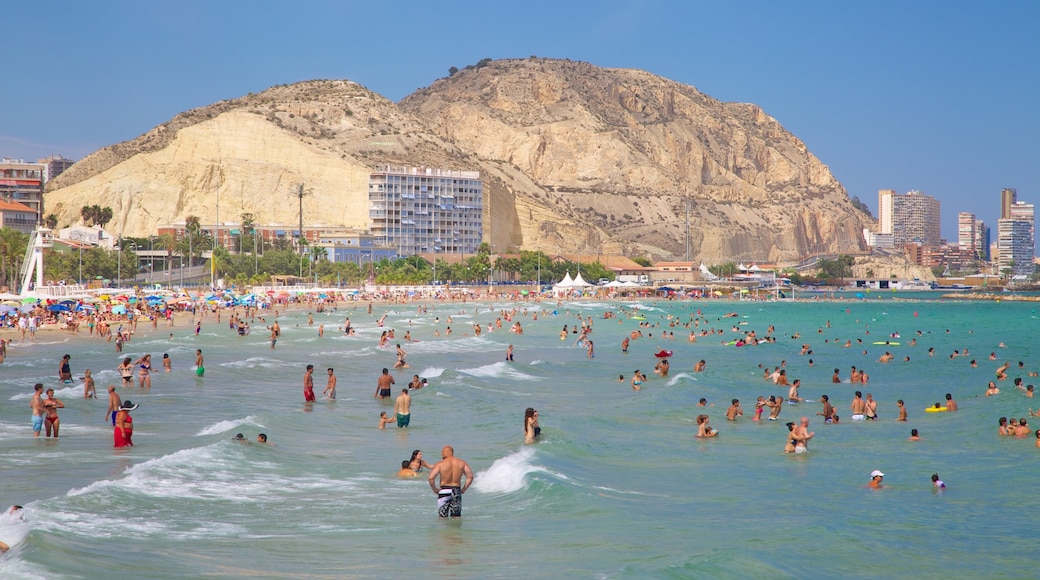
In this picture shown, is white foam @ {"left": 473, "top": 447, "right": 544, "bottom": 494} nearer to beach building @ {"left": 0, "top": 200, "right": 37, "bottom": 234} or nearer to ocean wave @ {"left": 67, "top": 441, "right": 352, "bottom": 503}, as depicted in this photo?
ocean wave @ {"left": 67, "top": 441, "right": 352, "bottom": 503}

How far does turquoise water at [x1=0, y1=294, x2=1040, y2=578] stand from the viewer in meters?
12.1

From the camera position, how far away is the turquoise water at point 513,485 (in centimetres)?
1209

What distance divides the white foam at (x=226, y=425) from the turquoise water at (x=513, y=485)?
11cm

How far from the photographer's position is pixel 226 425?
70.1 ft

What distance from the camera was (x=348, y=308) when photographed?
8562 centimetres

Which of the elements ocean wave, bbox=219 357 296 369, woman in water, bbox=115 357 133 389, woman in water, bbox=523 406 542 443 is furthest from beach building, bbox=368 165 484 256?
woman in water, bbox=523 406 542 443

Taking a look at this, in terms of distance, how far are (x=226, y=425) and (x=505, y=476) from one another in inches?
292

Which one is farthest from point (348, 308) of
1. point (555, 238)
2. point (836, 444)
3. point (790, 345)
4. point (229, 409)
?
point (555, 238)

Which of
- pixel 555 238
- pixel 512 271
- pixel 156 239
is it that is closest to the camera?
pixel 156 239

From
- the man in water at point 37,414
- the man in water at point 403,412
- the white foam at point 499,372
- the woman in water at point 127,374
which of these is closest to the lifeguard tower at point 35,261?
the woman in water at point 127,374

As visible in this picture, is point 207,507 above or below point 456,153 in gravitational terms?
below

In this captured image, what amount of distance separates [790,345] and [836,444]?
105 feet

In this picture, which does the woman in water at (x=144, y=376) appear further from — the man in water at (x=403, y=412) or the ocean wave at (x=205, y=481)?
the ocean wave at (x=205, y=481)

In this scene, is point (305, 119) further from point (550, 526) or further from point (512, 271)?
point (550, 526)
